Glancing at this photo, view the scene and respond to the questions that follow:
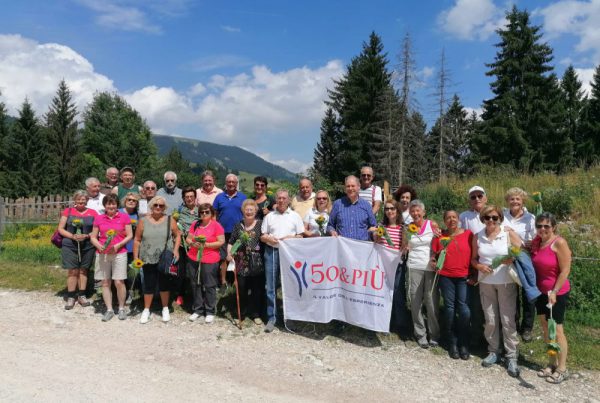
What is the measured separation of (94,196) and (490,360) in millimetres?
6841

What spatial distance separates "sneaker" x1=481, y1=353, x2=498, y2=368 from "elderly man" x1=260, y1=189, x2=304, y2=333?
2917mm

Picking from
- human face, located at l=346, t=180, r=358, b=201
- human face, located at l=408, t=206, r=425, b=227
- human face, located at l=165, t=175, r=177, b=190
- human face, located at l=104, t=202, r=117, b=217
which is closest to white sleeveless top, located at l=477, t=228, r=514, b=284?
human face, located at l=408, t=206, r=425, b=227

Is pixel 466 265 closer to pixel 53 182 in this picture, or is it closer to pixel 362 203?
pixel 362 203

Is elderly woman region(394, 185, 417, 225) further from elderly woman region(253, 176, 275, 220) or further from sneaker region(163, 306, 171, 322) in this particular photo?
sneaker region(163, 306, 171, 322)

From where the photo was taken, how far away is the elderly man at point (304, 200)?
6.67 metres

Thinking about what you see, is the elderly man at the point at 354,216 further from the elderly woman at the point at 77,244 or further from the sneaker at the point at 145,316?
the elderly woman at the point at 77,244

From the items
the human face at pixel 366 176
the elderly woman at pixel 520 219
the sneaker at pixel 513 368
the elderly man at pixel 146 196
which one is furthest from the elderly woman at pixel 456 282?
the elderly man at pixel 146 196

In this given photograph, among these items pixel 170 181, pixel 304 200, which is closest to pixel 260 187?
pixel 304 200

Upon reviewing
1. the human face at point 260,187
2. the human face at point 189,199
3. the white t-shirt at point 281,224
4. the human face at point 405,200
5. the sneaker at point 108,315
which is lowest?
the sneaker at point 108,315

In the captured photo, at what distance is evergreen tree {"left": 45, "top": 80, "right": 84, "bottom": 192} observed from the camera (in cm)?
3603

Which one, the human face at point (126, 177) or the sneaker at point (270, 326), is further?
the human face at point (126, 177)

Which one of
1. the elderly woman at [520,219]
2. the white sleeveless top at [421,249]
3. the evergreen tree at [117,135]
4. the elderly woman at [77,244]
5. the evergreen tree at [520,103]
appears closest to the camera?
the elderly woman at [520,219]

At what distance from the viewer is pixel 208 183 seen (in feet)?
23.5

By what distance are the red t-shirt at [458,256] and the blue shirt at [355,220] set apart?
115 centimetres
